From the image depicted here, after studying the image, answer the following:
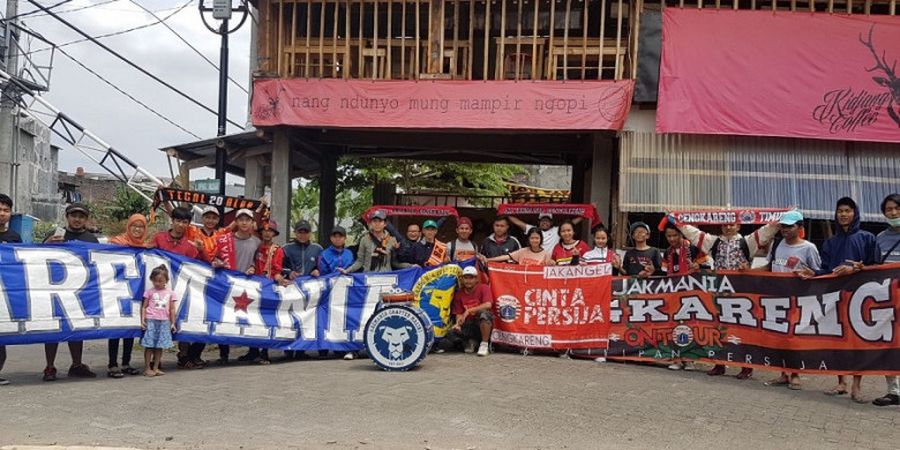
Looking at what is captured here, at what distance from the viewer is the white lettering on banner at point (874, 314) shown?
6602 mm

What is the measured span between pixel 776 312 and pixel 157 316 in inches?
254

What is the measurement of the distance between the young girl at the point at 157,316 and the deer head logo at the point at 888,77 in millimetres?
10740

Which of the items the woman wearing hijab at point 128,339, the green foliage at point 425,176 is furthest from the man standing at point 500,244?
the green foliage at point 425,176

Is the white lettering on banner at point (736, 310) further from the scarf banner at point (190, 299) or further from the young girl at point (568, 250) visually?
the scarf banner at point (190, 299)

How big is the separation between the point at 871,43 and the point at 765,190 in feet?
9.24

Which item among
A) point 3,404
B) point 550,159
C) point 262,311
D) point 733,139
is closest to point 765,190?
point 733,139

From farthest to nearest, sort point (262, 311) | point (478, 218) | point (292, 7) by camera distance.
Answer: point (478, 218) < point (292, 7) < point (262, 311)

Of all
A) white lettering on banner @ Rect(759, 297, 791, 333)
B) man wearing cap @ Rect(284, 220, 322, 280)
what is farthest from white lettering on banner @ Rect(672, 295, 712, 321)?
man wearing cap @ Rect(284, 220, 322, 280)

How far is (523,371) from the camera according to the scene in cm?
771

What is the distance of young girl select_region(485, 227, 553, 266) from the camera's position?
918 centimetres

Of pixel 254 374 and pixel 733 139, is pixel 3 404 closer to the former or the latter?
pixel 254 374

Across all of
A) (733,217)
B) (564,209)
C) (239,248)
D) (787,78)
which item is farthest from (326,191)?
(733,217)

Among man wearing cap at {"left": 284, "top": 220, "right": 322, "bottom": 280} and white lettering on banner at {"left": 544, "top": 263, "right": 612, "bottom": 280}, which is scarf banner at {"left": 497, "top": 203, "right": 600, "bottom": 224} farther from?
man wearing cap at {"left": 284, "top": 220, "right": 322, "bottom": 280}

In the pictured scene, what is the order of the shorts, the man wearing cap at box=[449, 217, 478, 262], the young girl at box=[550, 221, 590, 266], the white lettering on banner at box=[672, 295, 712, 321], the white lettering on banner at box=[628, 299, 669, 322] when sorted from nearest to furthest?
the shorts
the white lettering on banner at box=[672, 295, 712, 321]
the white lettering on banner at box=[628, 299, 669, 322]
the young girl at box=[550, 221, 590, 266]
the man wearing cap at box=[449, 217, 478, 262]
